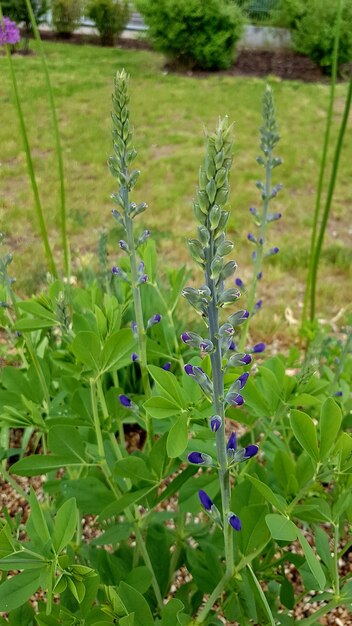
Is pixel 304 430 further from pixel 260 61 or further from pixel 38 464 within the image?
pixel 260 61

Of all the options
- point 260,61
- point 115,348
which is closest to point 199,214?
point 115,348

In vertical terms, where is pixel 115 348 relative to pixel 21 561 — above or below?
above

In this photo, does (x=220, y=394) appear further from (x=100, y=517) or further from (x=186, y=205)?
(x=186, y=205)

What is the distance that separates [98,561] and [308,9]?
7.44 metres

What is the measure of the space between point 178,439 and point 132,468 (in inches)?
6.7

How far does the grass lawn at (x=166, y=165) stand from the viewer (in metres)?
3.54

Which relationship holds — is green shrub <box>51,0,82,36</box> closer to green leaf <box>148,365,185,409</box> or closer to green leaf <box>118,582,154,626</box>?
green leaf <box>148,365,185,409</box>

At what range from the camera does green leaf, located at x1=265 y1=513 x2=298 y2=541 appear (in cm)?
81

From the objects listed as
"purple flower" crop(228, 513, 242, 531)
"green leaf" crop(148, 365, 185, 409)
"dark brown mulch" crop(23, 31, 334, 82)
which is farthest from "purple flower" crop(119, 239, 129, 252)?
"dark brown mulch" crop(23, 31, 334, 82)

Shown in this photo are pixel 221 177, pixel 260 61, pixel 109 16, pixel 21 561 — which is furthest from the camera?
pixel 260 61

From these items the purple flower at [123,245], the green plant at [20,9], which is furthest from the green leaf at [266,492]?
the green plant at [20,9]

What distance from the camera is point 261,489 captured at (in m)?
0.81

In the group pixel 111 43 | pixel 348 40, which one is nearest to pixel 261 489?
pixel 348 40

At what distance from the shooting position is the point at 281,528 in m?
0.83
